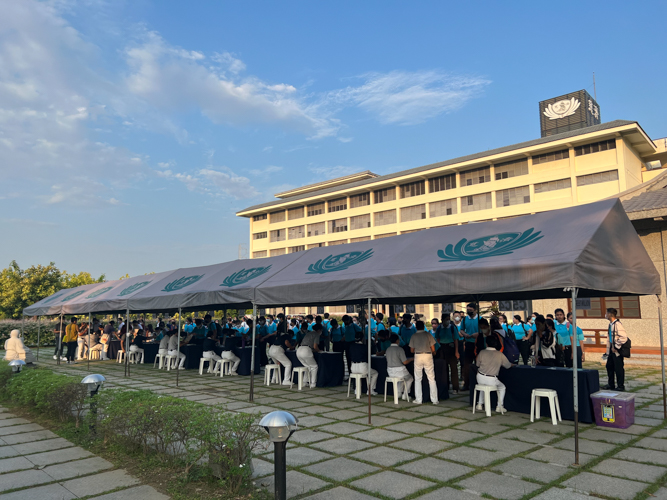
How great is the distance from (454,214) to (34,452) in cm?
4723

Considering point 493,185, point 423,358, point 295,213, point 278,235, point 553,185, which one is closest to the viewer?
point 423,358

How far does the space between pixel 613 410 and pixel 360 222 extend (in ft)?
169

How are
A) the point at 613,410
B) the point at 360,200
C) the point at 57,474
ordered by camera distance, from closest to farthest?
the point at 57,474, the point at 613,410, the point at 360,200

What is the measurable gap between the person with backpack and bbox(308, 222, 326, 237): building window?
47.0 meters

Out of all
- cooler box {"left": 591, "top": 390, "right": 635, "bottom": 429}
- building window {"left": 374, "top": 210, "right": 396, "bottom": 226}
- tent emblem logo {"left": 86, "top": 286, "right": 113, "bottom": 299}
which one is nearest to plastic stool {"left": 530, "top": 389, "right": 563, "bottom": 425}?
cooler box {"left": 591, "top": 390, "right": 635, "bottom": 429}

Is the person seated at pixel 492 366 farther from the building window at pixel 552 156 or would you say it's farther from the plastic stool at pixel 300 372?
the building window at pixel 552 156

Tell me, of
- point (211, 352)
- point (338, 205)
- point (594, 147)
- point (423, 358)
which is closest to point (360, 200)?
point (338, 205)

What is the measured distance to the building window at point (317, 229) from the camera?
62.2 meters

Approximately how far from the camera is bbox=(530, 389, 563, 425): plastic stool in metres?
7.41

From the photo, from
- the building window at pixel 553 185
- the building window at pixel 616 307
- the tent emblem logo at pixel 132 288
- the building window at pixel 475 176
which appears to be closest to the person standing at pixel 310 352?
the tent emblem logo at pixel 132 288

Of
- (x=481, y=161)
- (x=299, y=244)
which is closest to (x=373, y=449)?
(x=481, y=161)

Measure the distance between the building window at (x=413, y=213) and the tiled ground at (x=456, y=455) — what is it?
44066mm

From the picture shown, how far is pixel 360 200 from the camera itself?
58.5 meters

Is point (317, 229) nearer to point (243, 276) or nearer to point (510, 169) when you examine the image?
point (510, 169)
